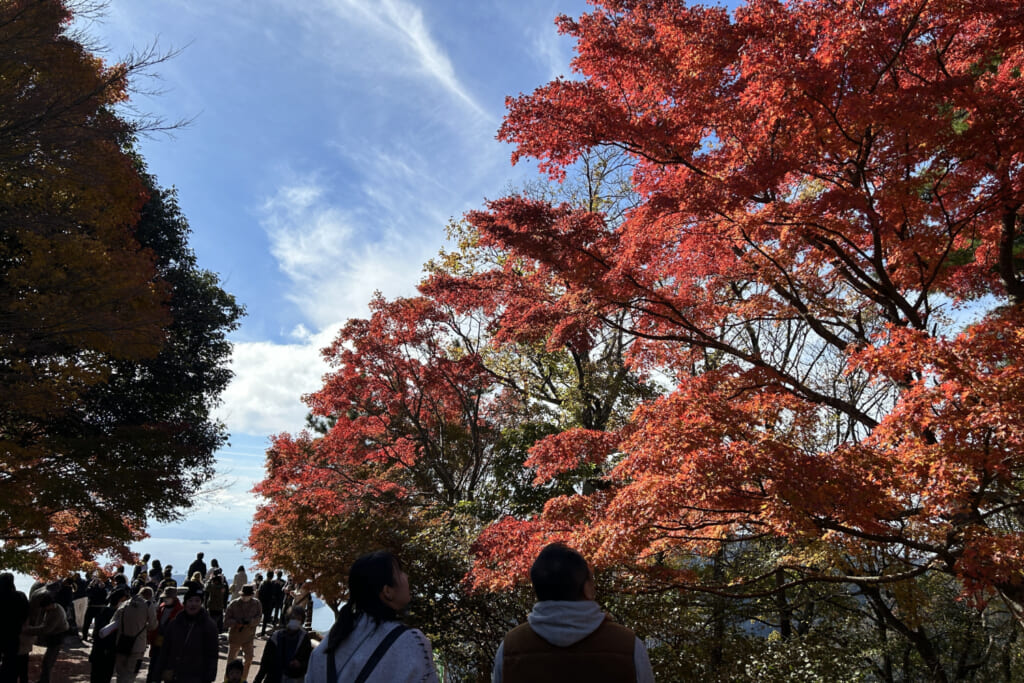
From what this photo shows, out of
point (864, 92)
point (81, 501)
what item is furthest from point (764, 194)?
point (81, 501)

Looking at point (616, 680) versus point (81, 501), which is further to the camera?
point (81, 501)

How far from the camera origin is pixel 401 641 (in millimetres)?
1953

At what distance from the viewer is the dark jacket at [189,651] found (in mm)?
5762

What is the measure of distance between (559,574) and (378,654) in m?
0.60

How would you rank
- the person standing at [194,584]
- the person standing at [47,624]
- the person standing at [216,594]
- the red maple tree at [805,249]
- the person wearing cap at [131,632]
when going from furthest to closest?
the person standing at [216,594] → the person standing at [47,624] → the person wearing cap at [131,632] → the person standing at [194,584] → the red maple tree at [805,249]

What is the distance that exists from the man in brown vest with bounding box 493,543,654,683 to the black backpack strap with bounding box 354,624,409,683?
33 centimetres

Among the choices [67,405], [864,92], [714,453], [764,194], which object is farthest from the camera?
[67,405]

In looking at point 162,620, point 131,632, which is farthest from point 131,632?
point 162,620

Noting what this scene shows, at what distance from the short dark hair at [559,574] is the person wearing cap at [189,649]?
502 centimetres

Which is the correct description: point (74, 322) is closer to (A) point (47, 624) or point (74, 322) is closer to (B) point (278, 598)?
(A) point (47, 624)

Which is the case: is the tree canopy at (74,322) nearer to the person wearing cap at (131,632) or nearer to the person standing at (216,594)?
the person standing at (216,594)

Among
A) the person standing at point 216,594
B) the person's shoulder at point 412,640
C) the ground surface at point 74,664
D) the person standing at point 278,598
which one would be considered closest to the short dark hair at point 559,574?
the person's shoulder at point 412,640

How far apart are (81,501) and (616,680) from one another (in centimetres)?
1111

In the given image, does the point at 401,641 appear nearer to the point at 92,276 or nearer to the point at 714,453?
the point at 714,453
